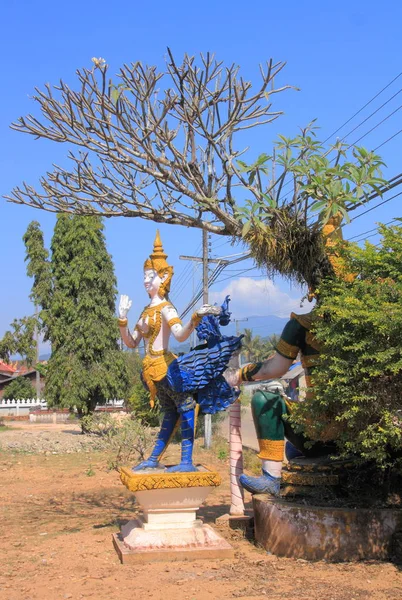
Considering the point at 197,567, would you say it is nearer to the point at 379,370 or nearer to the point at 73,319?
the point at 379,370

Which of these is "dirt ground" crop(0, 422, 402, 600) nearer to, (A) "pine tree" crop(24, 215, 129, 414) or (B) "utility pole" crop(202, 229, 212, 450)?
(B) "utility pole" crop(202, 229, 212, 450)

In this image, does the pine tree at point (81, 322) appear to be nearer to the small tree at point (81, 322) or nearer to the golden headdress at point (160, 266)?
the small tree at point (81, 322)

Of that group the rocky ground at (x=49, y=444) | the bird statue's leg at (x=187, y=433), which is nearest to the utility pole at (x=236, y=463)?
the bird statue's leg at (x=187, y=433)

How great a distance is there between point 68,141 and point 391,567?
454 cm

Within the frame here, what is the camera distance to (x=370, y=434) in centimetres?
500

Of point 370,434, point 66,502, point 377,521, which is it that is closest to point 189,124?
Answer: point 370,434

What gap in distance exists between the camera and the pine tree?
20.4 meters

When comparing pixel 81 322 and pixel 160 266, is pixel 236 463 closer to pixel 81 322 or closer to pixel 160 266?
pixel 160 266

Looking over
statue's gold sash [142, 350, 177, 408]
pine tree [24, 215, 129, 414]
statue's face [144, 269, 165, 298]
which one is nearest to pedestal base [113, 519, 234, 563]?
statue's gold sash [142, 350, 177, 408]

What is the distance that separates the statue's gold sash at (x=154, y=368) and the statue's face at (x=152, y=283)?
1.99 ft

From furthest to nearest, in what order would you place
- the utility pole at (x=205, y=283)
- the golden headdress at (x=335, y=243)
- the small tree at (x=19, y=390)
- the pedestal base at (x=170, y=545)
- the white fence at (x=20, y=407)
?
the small tree at (x=19, y=390)
the white fence at (x=20, y=407)
the utility pole at (x=205, y=283)
the golden headdress at (x=335, y=243)
the pedestal base at (x=170, y=545)

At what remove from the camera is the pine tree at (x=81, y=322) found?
66.8 feet

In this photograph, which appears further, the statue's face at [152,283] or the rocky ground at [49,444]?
the rocky ground at [49,444]

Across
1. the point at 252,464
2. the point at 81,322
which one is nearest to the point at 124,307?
the point at 252,464
